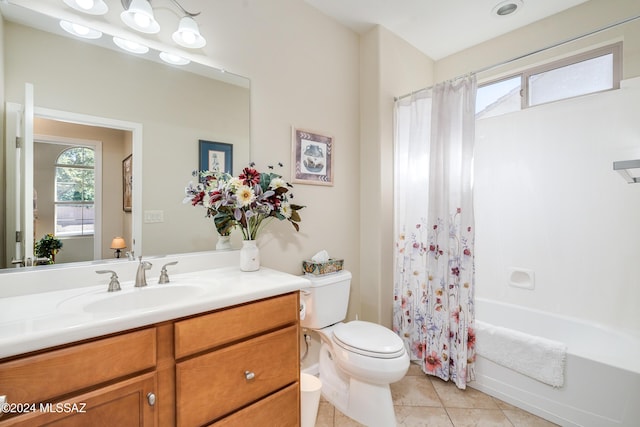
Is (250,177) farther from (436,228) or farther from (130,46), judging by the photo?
(436,228)

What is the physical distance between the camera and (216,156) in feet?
5.32

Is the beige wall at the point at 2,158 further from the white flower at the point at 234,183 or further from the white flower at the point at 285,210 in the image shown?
the white flower at the point at 285,210

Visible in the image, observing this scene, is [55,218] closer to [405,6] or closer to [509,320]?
[405,6]

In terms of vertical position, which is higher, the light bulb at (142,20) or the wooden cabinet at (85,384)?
the light bulb at (142,20)

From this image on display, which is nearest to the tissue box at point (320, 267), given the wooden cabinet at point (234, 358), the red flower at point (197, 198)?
the wooden cabinet at point (234, 358)

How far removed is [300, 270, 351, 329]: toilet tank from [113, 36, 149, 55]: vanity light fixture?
149 centimetres

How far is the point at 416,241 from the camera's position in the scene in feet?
7.20

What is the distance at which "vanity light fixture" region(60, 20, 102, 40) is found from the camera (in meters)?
1.21

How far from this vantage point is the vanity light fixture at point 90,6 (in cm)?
121

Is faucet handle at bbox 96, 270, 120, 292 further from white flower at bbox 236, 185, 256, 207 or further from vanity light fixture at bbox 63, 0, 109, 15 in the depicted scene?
vanity light fixture at bbox 63, 0, 109, 15

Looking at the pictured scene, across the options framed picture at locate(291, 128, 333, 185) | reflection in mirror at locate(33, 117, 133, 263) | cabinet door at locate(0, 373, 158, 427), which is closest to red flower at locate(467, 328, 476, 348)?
framed picture at locate(291, 128, 333, 185)

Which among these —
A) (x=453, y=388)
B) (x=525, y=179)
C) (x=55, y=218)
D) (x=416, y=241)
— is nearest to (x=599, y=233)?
(x=525, y=179)

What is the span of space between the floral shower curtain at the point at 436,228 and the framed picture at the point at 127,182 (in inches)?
70.5

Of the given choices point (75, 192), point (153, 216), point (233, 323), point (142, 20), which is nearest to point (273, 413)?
point (233, 323)
